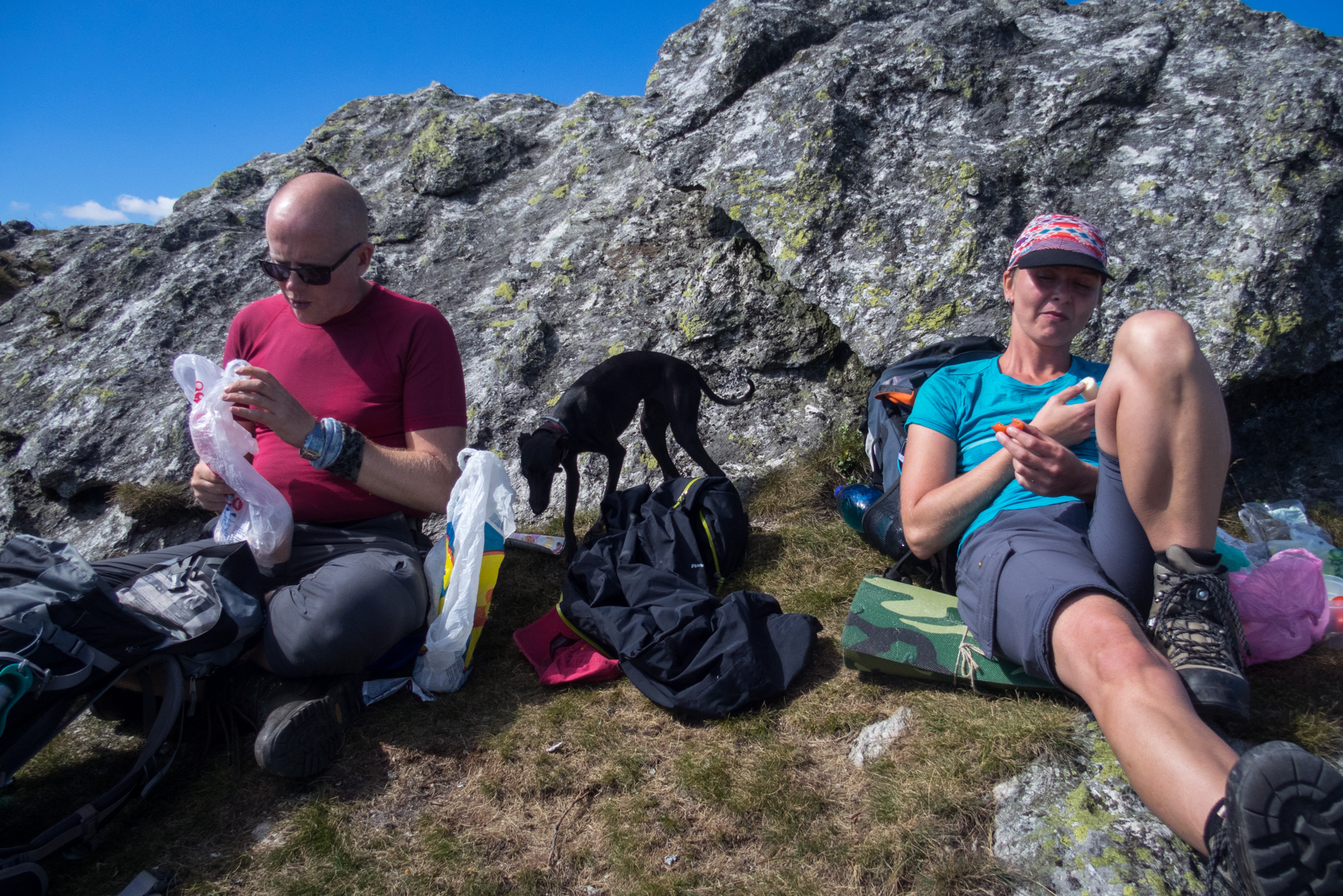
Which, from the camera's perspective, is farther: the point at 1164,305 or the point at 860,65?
the point at 860,65

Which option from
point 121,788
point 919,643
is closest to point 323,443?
point 121,788

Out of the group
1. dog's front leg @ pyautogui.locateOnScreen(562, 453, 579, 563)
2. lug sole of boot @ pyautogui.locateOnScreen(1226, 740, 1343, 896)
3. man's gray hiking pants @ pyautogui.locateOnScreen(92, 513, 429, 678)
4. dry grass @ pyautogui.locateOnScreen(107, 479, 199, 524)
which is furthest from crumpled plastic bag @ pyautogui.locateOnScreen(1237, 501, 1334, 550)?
dry grass @ pyautogui.locateOnScreen(107, 479, 199, 524)

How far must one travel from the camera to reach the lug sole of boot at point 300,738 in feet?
7.86

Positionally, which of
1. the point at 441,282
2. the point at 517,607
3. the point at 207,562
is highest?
the point at 441,282

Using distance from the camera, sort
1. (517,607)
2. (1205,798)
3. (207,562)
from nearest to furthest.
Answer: (1205,798), (207,562), (517,607)

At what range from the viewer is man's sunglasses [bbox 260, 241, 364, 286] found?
289 centimetres

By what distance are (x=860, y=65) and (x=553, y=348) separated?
2.93 m

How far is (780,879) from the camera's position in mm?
1933

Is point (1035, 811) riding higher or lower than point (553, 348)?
lower

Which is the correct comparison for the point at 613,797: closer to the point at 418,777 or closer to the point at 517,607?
the point at 418,777

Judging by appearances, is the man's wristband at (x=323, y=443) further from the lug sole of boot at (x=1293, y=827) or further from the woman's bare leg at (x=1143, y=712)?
the lug sole of boot at (x=1293, y=827)

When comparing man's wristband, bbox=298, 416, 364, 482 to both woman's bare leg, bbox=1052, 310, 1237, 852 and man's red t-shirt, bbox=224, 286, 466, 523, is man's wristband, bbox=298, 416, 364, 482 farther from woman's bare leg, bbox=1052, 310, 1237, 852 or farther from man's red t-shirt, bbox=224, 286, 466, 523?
woman's bare leg, bbox=1052, 310, 1237, 852

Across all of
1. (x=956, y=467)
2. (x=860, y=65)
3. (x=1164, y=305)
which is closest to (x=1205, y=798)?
(x=956, y=467)

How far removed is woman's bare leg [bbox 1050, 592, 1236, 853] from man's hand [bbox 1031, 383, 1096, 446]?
0.61 metres
